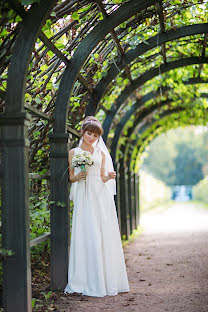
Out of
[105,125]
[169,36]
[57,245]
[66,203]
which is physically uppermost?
[169,36]

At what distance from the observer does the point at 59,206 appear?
5270mm

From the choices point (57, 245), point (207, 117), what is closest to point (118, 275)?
point (57, 245)

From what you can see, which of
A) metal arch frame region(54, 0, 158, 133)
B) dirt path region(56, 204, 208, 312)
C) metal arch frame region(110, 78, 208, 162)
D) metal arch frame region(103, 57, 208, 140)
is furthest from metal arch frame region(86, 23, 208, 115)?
metal arch frame region(110, 78, 208, 162)

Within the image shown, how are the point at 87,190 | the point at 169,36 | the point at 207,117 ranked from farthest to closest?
the point at 207,117, the point at 169,36, the point at 87,190

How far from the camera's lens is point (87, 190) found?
5.16m

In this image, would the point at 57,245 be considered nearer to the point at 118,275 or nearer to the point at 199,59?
the point at 118,275

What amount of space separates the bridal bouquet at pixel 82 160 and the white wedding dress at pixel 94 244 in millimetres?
275

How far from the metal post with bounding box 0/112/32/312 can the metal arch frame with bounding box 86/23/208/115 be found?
2.98 meters

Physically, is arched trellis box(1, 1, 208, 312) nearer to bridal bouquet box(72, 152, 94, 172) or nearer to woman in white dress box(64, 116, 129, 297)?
bridal bouquet box(72, 152, 94, 172)

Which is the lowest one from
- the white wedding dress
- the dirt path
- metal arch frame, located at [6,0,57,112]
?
the dirt path

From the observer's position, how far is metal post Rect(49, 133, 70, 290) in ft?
17.1

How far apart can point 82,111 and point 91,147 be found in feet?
5.44

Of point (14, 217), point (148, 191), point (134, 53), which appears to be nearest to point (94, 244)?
point (14, 217)

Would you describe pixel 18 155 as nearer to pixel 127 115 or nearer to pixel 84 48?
pixel 84 48
